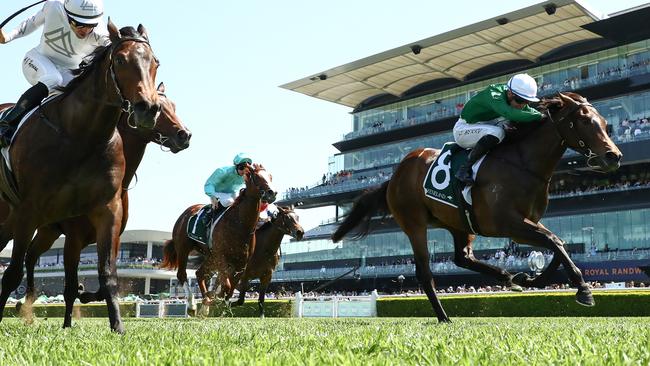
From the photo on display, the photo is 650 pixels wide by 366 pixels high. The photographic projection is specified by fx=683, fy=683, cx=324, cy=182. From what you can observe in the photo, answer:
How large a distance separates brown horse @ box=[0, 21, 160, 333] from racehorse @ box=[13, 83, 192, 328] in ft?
3.37

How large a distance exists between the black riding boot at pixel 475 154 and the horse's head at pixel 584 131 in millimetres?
720

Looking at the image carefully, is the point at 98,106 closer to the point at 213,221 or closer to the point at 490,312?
the point at 213,221

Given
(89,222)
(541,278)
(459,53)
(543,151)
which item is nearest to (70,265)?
(89,222)

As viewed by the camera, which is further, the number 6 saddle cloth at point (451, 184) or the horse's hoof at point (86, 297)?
the number 6 saddle cloth at point (451, 184)

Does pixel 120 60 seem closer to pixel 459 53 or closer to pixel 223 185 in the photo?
pixel 223 185

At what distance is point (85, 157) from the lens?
18.7 ft

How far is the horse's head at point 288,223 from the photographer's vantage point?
14.4 m

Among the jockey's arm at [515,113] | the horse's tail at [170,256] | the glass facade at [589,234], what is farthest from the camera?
the glass facade at [589,234]

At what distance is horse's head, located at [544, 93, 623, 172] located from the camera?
7.36 meters

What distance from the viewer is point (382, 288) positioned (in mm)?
52531

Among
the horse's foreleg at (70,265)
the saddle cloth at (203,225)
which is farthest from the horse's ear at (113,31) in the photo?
the saddle cloth at (203,225)

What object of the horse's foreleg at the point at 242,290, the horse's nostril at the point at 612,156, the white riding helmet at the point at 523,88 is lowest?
the horse's foreleg at the point at 242,290

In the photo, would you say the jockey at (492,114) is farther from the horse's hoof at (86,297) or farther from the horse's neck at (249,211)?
the horse's neck at (249,211)

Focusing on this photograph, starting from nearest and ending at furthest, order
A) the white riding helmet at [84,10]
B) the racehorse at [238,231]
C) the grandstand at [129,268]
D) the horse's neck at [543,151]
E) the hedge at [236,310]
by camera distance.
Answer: the white riding helmet at [84,10] < the horse's neck at [543,151] < the racehorse at [238,231] < the hedge at [236,310] < the grandstand at [129,268]
